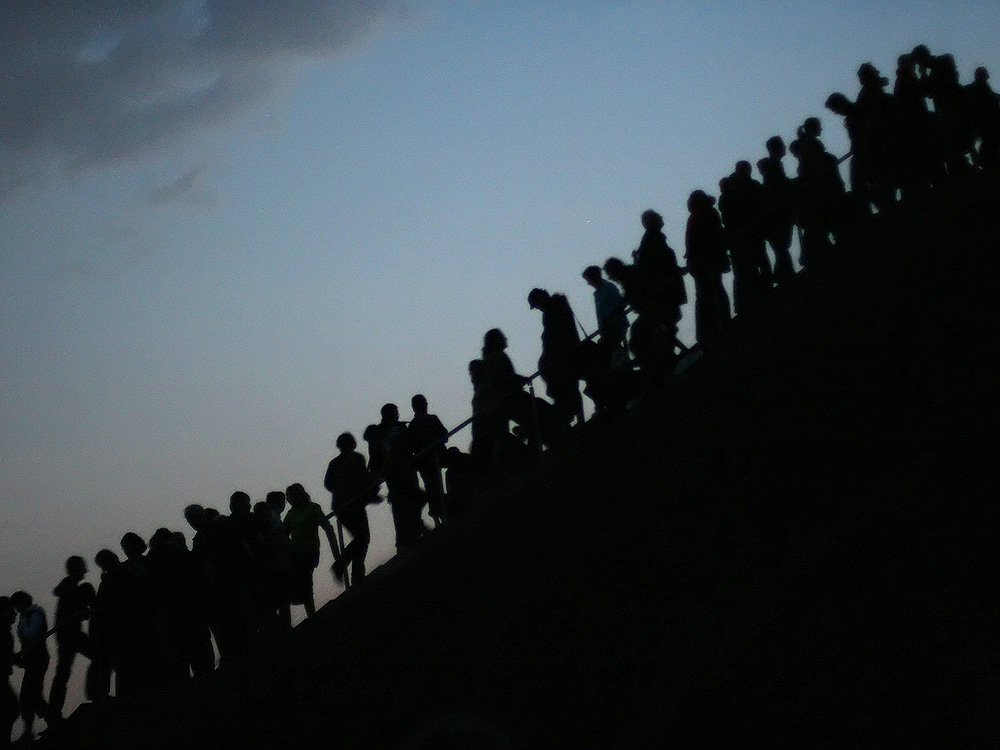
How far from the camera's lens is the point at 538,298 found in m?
13.4

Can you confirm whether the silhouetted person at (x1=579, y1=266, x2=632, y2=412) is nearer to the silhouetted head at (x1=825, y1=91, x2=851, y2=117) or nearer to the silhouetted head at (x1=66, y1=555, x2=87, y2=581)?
the silhouetted head at (x1=825, y1=91, x2=851, y2=117)

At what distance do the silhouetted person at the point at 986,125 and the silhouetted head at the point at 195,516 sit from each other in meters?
8.64

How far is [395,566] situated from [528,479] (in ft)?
4.78

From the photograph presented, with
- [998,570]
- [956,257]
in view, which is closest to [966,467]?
[998,570]

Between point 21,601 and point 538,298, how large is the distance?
227 inches

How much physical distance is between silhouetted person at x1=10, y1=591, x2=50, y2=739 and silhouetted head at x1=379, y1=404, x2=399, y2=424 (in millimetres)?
3730

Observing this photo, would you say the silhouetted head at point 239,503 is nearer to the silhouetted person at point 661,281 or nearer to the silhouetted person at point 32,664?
the silhouetted person at point 32,664

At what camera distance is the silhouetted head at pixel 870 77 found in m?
14.3

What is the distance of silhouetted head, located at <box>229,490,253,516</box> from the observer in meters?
13.3

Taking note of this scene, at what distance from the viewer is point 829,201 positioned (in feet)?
46.1

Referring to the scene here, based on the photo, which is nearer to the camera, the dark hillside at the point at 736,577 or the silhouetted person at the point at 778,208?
the dark hillside at the point at 736,577

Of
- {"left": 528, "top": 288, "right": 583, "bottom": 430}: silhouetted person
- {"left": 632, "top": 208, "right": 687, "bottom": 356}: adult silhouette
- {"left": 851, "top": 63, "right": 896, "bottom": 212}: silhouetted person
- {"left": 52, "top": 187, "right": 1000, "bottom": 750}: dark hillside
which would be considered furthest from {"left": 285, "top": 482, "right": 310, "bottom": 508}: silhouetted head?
{"left": 851, "top": 63, "right": 896, "bottom": 212}: silhouetted person

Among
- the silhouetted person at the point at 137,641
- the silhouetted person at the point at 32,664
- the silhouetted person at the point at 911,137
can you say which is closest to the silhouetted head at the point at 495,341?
the silhouetted person at the point at 137,641

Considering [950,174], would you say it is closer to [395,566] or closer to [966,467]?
[966,467]
